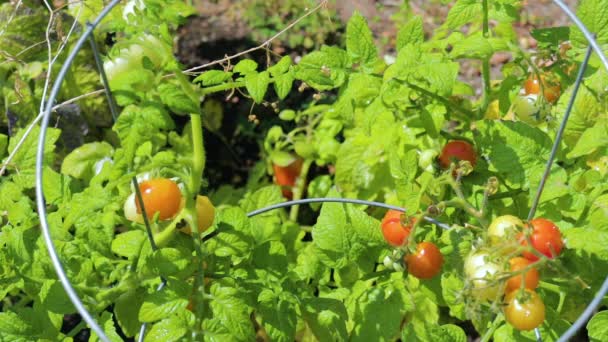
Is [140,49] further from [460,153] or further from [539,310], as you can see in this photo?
[539,310]

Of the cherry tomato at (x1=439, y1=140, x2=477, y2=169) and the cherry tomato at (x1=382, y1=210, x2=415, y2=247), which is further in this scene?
the cherry tomato at (x1=439, y1=140, x2=477, y2=169)

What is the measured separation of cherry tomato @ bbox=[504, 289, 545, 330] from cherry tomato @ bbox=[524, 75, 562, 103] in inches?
21.8

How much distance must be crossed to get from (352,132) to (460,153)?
1.62ft

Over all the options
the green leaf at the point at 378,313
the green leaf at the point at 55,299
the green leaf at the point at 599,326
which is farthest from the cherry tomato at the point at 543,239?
the green leaf at the point at 55,299

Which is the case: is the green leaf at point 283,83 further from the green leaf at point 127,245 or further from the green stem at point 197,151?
the green leaf at point 127,245

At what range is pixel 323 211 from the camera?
1.31 m

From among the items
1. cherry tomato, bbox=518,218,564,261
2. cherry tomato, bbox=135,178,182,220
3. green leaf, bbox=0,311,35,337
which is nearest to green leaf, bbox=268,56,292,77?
cherry tomato, bbox=135,178,182,220

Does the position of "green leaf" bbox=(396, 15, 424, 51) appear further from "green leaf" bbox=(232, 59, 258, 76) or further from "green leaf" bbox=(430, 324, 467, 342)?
"green leaf" bbox=(430, 324, 467, 342)

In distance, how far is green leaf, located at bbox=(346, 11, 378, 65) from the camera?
129 cm

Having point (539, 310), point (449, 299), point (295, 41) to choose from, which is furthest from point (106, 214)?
point (295, 41)

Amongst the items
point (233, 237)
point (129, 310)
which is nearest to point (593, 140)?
point (233, 237)

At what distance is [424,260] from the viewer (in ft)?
3.91

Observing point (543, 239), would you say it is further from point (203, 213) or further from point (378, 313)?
point (203, 213)

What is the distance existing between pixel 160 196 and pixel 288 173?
988 mm
